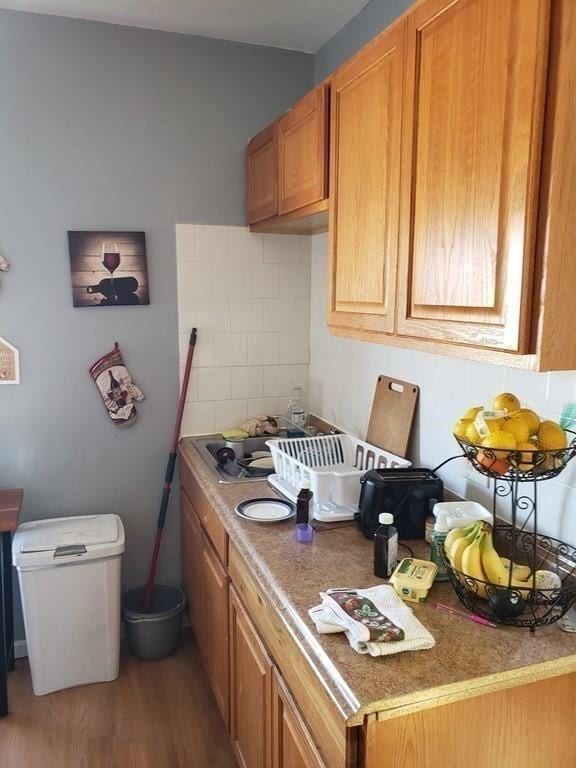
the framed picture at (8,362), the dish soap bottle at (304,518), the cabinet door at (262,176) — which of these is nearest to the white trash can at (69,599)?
the framed picture at (8,362)

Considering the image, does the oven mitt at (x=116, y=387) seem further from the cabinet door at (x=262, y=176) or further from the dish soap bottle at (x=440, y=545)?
the dish soap bottle at (x=440, y=545)

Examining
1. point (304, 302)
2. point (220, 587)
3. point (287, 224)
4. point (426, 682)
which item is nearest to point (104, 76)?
point (287, 224)

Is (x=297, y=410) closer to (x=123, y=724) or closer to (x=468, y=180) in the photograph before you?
(x=123, y=724)

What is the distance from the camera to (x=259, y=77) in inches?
106

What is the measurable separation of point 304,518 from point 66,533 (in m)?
1.18

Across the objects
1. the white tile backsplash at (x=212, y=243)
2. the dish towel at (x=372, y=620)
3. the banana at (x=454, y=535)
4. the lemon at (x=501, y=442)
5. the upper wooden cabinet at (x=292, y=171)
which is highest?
the upper wooden cabinet at (x=292, y=171)

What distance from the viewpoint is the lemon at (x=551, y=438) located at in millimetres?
A: 1263

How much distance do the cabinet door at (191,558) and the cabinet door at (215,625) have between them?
0.28ft

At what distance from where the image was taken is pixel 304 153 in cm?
209

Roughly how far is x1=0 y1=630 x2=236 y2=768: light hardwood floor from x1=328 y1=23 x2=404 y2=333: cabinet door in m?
1.56

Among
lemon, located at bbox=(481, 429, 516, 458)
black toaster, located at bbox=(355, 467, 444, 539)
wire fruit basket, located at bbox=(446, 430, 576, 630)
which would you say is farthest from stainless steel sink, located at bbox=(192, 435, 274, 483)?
lemon, located at bbox=(481, 429, 516, 458)

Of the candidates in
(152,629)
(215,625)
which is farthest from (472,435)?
(152,629)

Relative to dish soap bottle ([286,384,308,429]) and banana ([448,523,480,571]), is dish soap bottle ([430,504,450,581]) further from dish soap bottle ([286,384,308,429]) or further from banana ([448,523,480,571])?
dish soap bottle ([286,384,308,429])

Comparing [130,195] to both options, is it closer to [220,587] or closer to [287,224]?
[287,224]
